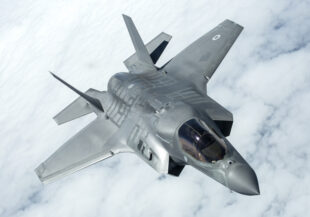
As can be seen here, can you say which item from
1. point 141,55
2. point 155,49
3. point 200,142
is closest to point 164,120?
point 200,142

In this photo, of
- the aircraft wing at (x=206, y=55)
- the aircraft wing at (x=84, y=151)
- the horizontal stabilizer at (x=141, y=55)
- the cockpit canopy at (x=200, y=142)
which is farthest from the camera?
the horizontal stabilizer at (x=141, y=55)

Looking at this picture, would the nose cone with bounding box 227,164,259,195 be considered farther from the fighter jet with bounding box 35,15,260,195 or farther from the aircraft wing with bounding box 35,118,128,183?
the aircraft wing with bounding box 35,118,128,183

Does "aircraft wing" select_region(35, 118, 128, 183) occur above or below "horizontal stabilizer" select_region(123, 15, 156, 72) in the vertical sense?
below

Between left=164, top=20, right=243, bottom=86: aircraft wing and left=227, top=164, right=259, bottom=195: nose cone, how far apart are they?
6854 mm

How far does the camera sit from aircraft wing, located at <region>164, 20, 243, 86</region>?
54.5 feet

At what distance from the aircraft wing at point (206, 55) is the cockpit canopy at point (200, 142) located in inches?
209

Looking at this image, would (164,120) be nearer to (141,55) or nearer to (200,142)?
(200,142)

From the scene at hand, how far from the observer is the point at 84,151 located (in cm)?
1521

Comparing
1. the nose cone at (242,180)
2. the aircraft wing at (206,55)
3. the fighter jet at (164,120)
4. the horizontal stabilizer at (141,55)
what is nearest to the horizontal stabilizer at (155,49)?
the fighter jet at (164,120)

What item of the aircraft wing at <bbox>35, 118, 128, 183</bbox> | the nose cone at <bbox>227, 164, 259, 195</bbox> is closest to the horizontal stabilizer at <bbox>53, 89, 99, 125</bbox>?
the aircraft wing at <bbox>35, 118, 128, 183</bbox>

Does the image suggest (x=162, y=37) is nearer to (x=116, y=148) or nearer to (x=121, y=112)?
(x=121, y=112)

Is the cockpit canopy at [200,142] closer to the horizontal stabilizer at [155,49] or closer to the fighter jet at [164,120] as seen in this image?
the fighter jet at [164,120]

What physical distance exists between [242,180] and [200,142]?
6.18ft

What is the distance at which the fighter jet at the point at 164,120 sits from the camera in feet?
35.4
